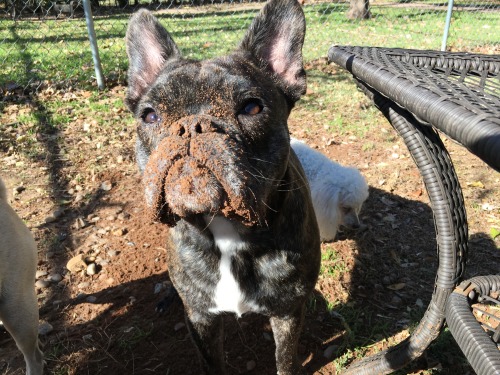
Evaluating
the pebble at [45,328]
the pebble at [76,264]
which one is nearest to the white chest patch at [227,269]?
the pebble at [45,328]

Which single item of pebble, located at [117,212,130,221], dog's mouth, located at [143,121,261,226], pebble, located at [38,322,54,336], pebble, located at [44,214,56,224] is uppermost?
dog's mouth, located at [143,121,261,226]

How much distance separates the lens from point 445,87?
1473 mm

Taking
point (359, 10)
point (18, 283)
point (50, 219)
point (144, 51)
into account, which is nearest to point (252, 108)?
point (144, 51)

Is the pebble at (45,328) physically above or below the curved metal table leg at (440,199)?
below

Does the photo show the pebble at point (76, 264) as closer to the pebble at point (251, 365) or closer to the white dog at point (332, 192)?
the pebble at point (251, 365)

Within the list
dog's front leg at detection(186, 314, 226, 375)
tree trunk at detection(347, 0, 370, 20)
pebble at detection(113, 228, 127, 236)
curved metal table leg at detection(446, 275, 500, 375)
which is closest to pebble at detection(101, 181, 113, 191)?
pebble at detection(113, 228, 127, 236)

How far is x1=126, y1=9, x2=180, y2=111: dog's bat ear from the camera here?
2176 mm

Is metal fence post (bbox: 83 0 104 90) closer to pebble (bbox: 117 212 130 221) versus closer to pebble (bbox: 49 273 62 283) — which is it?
pebble (bbox: 117 212 130 221)

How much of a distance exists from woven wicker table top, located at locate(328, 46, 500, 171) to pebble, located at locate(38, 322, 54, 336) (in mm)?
2550

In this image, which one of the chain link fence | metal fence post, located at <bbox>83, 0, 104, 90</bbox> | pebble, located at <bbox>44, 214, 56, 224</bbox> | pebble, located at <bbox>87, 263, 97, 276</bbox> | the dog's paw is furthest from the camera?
the chain link fence

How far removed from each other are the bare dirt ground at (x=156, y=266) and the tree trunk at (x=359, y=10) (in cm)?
932

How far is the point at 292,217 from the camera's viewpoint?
6.74 ft

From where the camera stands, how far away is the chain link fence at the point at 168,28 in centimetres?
689

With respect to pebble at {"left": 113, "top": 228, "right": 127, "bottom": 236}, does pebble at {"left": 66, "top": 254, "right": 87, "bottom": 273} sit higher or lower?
lower
